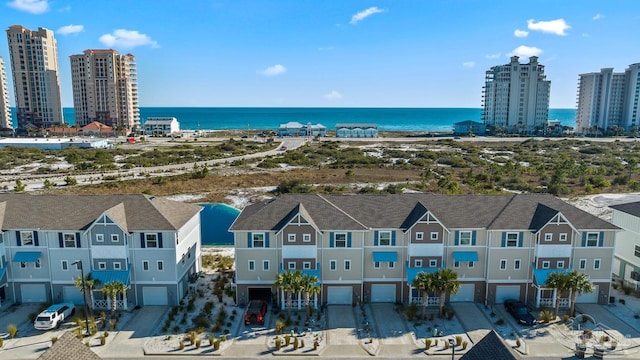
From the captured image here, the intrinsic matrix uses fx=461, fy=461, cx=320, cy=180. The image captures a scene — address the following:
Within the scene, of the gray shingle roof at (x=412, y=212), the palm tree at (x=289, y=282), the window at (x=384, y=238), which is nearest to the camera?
the palm tree at (x=289, y=282)

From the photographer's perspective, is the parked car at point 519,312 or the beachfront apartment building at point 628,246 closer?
the parked car at point 519,312

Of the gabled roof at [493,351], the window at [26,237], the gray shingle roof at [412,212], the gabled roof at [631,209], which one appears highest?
the gray shingle roof at [412,212]

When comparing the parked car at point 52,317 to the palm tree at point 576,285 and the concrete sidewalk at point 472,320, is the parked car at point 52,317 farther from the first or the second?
the palm tree at point 576,285

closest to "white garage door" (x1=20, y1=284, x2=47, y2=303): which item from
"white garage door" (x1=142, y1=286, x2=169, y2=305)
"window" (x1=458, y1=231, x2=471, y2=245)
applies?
"white garage door" (x1=142, y1=286, x2=169, y2=305)

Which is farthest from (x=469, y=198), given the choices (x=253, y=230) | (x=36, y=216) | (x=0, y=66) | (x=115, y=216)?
(x=0, y=66)

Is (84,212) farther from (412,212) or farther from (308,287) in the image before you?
(412,212)

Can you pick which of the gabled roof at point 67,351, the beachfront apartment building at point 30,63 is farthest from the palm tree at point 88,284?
the beachfront apartment building at point 30,63

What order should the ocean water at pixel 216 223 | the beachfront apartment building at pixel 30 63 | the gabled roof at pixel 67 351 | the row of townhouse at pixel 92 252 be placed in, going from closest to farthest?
the gabled roof at pixel 67 351, the row of townhouse at pixel 92 252, the ocean water at pixel 216 223, the beachfront apartment building at pixel 30 63

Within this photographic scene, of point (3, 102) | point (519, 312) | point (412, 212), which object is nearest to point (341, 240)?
point (412, 212)

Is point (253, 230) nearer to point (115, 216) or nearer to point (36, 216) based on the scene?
point (115, 216)
